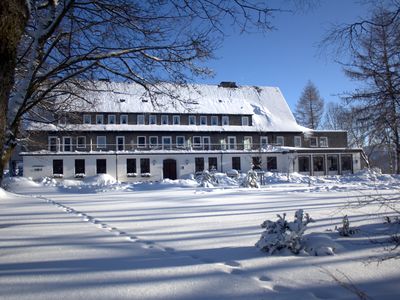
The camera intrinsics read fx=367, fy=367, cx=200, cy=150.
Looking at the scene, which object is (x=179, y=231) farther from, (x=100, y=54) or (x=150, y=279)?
(x=100, y=54)

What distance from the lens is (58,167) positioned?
37406 millimetres

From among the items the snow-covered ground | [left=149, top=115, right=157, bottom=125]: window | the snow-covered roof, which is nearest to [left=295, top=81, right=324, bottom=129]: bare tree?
the snow-covered roof

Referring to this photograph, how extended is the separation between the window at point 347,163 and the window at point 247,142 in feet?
37.8

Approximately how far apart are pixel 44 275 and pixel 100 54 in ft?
18.1

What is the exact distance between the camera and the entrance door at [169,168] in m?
39.8

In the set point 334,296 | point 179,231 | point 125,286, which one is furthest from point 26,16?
point 334,296

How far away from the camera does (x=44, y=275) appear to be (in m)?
3.93

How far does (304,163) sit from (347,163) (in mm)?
5425

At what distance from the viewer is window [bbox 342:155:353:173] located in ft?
146

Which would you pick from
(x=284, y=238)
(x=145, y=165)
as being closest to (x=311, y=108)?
(x=145, y=165)

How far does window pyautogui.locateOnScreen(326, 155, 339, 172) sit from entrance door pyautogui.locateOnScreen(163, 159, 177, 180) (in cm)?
1864

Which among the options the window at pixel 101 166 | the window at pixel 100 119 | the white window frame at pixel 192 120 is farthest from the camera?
the white window frame at pixel 192 120

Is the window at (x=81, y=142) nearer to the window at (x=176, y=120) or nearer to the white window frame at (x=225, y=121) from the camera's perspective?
the window at (x=176, y=120)

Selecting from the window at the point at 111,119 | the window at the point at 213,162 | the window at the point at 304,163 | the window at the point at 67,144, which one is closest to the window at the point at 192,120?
the window at the point at 213,162
